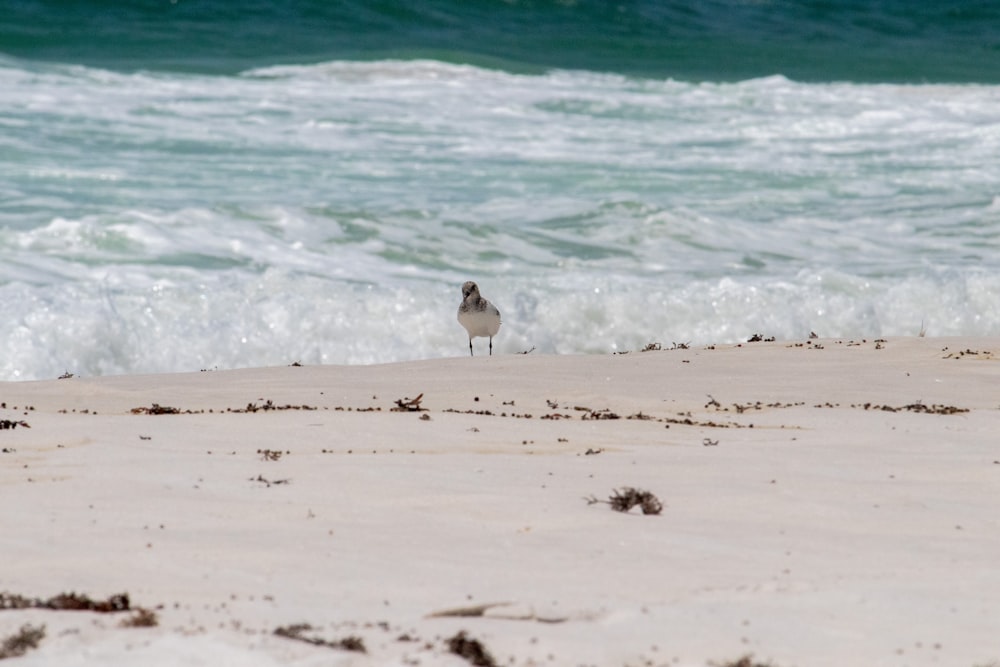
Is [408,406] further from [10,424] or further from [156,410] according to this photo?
[10,424]

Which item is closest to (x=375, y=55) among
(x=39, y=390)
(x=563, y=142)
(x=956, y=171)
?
(x=563, y=142)

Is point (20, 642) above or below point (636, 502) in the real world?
below

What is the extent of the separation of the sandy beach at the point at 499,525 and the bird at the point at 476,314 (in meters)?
2.17

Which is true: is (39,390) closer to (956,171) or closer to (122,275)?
(122,275)

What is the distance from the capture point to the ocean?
464 inches

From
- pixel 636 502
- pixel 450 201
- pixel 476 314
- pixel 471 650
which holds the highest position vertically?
pixel 450 201

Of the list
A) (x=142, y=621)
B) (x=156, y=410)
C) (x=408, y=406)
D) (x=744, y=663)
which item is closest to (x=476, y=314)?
(x=408, y=406)

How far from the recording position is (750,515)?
5.07 meters

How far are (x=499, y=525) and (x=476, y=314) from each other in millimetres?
5537

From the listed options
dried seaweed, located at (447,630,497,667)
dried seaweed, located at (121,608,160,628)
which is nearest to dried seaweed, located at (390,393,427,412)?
dried seaweed, located at (121,608,160,628)

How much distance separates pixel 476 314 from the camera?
10.3 m

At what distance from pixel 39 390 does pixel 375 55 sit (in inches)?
1144

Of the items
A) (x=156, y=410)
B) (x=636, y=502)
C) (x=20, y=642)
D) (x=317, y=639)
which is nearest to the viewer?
(x=20, y=642)

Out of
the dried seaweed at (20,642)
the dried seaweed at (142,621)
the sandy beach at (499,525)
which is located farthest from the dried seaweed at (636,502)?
the dried seaweed at (20,642)
